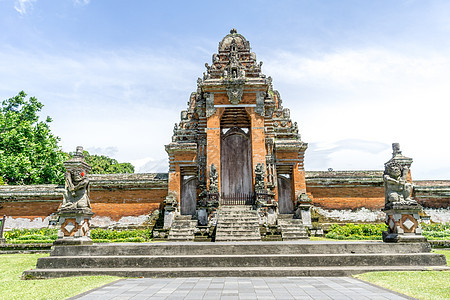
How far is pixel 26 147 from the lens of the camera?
21.5 meters

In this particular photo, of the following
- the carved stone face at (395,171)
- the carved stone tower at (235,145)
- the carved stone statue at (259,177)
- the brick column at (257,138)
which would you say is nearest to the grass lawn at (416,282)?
the carved stone face at (395,171)

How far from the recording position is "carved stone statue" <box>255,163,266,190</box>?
47.6ft

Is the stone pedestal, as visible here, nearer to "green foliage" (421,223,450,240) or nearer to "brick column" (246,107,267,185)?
"brick column" (246,107,267,185)

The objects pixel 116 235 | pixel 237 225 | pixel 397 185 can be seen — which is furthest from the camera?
pixel 116 235

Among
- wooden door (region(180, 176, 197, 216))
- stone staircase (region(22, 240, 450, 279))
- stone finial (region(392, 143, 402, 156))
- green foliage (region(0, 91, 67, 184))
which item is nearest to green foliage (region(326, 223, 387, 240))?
stone finial (region(392, 143, 402, 156))

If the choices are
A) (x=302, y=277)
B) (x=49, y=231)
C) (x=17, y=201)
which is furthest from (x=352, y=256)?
(x=17, y=201)

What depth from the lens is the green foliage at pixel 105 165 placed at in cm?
3928

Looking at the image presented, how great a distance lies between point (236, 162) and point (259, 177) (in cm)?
360

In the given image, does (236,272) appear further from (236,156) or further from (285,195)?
(285,195)

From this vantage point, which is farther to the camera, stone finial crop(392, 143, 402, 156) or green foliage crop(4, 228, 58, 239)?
green foliage crop(4, 228, 58, 239)

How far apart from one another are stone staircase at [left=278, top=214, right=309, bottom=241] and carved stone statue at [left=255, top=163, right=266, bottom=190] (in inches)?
76.3

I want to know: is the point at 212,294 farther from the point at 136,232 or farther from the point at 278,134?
the point at 278,134

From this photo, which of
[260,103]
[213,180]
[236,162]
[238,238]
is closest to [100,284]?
[238,238]

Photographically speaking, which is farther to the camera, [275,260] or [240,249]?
[240,249]
